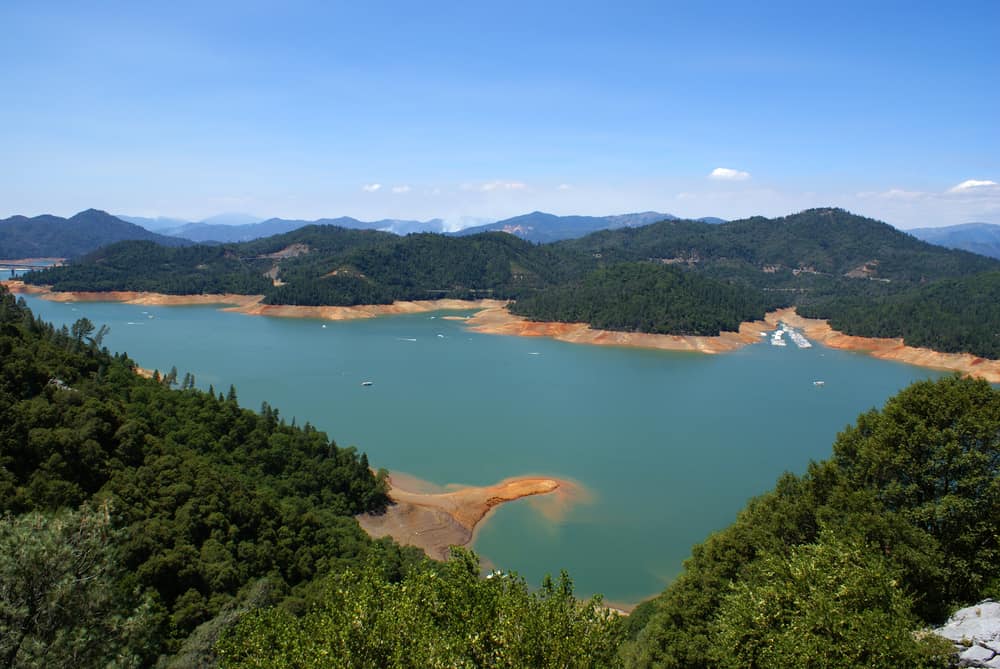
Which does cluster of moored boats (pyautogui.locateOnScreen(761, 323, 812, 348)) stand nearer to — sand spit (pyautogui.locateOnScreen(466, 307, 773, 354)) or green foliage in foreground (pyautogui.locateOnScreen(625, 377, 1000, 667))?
sand spit (pyautogui.locateOnScreen(466, 307, 773, 354))

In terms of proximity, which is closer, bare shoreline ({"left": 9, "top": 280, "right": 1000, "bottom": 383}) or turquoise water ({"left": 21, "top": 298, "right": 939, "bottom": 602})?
turquoise water ({"left": 21, "top": 298, "right": 939, "bottom": 602})

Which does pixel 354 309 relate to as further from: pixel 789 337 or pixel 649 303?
pixel 789 337

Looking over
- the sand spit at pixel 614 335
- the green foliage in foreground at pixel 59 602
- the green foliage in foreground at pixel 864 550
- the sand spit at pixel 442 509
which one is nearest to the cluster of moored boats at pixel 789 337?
the sand spit at pixel 614 335

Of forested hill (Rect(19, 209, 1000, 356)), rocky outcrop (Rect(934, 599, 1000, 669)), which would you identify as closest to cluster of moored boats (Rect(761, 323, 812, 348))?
forested hill (Rect(19, 209, 1000, 356))

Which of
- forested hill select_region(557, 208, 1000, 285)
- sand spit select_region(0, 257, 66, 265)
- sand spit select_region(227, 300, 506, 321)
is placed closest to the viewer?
sand spit select_region(227, 300, 506, 321)

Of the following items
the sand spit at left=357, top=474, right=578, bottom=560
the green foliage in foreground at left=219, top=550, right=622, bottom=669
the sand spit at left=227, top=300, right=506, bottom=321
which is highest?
the sand spit at left=227, top=300, right=506, bottom=321

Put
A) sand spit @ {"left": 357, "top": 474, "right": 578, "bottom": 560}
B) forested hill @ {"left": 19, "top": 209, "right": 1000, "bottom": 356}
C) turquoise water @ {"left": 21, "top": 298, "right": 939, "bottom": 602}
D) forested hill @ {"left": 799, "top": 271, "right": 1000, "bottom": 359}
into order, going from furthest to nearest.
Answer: forested hill @ {"left": 19, "top": 209, "right": 1000, "bottom": 356}
forested hill @ {"left": 799, "top": 271, "right": 1000, "bottom": 359}
turquoise water @ {"left": 21, "top": 298, "right": 939, "bottom": 602}
sand spit @ {"left": 357, "top": 474, "right": 578, "bottom": 560}
